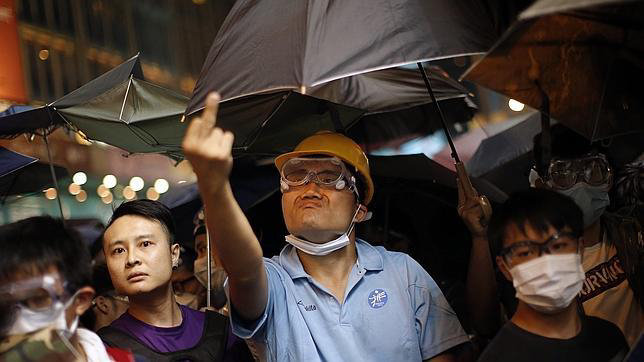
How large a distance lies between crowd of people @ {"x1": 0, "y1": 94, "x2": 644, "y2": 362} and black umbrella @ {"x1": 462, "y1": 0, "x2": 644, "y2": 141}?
0.32 m

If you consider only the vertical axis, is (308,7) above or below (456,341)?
above

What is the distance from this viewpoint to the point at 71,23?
34.2 ft

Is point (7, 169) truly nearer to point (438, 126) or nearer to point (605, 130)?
point (438, 126)

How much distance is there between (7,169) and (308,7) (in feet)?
8.92

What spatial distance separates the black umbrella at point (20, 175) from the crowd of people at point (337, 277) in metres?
1.31

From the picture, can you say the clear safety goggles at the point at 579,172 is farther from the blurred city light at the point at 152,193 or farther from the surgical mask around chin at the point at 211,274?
the blurred city light at the point at 152,193

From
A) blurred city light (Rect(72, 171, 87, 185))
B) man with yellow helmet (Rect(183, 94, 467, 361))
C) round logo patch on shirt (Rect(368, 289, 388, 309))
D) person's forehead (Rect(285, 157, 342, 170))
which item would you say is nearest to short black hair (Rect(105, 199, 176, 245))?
man with yellow helmet (Rect(183, 94, 467, 361))

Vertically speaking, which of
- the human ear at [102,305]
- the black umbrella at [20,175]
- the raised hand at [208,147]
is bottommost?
the human ear at [102,305]

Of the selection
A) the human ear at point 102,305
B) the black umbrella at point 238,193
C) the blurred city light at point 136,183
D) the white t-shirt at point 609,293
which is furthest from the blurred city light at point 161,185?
the white t-shirt at point 609,293

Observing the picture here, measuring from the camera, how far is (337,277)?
158 inches

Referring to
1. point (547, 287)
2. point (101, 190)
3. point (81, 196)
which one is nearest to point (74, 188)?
point (81, 196)

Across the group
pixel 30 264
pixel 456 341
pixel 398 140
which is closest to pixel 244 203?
pixel 398 140

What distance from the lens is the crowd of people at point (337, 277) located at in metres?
3.03

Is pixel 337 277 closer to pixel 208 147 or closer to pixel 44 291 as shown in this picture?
pixel 208 147
